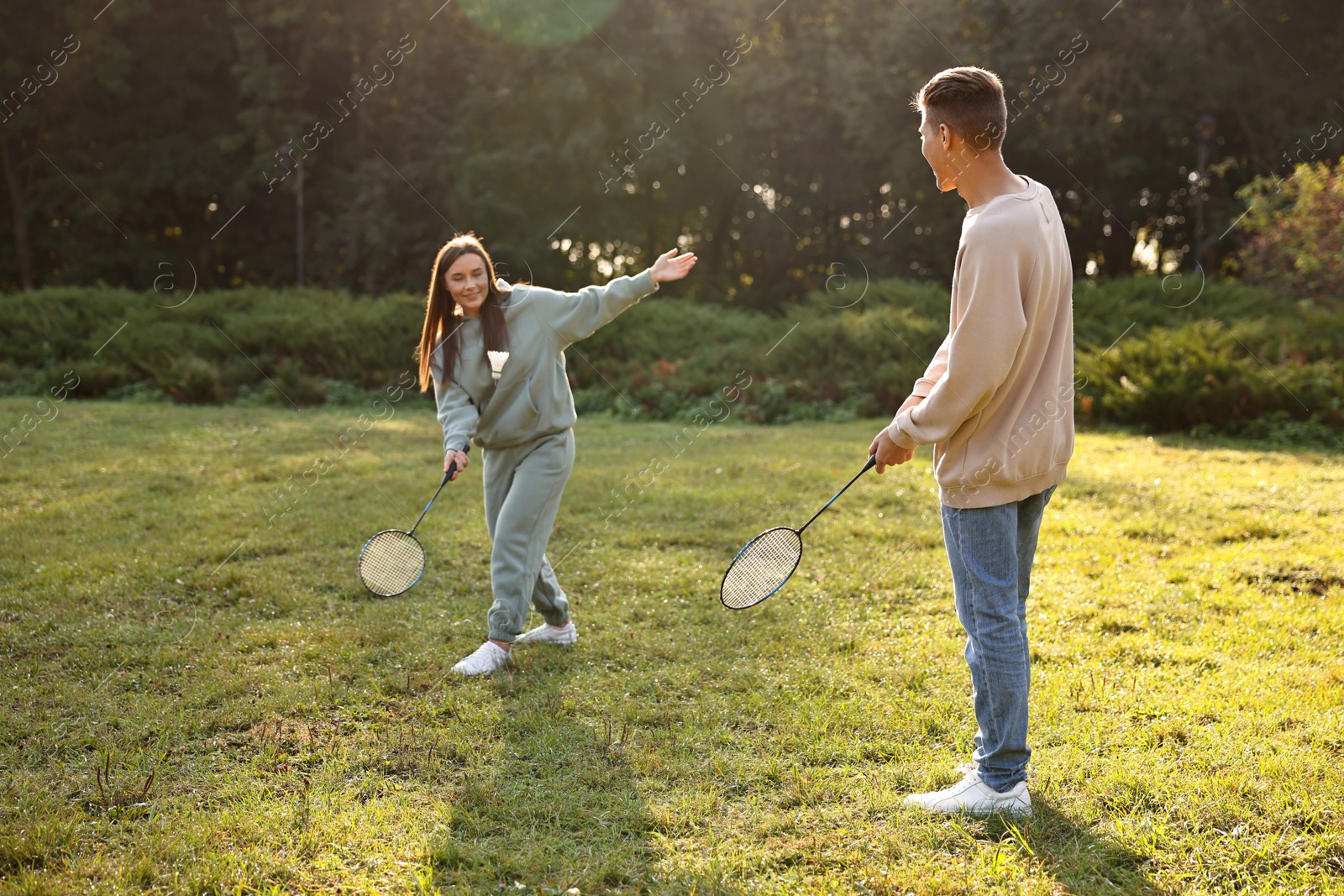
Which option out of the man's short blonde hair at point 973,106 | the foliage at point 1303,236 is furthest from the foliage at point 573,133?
the man's short blonde hair at point 973,106

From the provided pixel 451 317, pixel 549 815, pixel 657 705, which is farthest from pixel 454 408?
pixel 549 815

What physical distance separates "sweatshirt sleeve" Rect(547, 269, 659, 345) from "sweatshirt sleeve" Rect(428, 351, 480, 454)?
586 mm

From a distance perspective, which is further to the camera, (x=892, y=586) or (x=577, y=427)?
Result: (x=577, y=427)

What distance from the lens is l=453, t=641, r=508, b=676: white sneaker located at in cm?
498

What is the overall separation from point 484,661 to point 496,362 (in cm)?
151

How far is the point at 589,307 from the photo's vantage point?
5.13m

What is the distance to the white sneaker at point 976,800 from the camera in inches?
136

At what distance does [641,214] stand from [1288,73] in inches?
721

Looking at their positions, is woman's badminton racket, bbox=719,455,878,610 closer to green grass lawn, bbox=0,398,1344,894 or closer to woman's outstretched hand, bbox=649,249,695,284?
green grass lawn, bbox=0,398,1344,894

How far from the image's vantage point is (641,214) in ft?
106

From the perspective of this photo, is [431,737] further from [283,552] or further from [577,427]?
[577,427]

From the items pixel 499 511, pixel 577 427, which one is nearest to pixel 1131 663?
pixel 499 511

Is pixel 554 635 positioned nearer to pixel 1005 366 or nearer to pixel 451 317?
pixel 451 317

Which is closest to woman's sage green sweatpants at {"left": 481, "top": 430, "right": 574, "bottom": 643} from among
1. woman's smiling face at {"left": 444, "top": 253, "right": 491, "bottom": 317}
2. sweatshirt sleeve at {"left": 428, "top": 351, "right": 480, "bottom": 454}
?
sweatshirt sleeve at {"left": 428, "top": 351, "right": 480, "bottom": 454}
